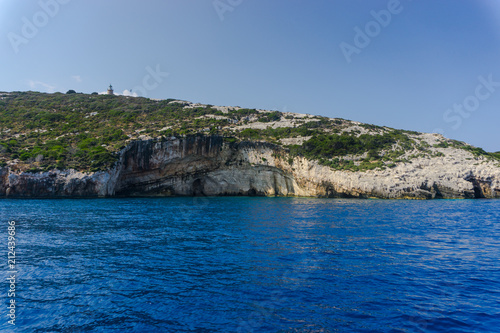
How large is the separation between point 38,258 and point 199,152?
4370 cm

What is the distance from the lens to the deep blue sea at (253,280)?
833 centimetres

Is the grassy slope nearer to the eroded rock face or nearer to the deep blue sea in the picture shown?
the eroded rock face

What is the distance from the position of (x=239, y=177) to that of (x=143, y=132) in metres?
20.7

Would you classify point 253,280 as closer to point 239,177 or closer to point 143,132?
point 239,177

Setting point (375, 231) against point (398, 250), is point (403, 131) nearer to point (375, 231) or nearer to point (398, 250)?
point (375, 231)

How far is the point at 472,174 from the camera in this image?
173ft

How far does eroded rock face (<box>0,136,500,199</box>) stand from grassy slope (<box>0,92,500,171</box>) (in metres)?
2.19

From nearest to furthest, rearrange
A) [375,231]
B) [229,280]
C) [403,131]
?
1. [229,280]
2. [375,231]
3. [403,131]

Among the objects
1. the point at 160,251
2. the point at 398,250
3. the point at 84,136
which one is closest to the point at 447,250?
the point at 398,250

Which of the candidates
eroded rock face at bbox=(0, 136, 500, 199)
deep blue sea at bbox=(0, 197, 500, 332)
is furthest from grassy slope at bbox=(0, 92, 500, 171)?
deep blue sea at bbox=(0, 197, 500, 332)

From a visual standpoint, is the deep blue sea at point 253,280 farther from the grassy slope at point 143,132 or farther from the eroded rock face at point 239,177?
the grassy slope at point 143,132

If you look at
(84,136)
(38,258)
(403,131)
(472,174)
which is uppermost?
(403,131)

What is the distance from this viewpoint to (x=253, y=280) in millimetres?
11328

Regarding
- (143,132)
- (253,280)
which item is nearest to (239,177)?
(143,132)
